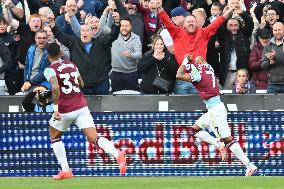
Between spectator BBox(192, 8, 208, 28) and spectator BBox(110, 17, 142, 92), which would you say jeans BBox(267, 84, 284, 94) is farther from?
spectator BBox(110, 17, 142, 92)

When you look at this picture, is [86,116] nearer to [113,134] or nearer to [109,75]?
[113,134]

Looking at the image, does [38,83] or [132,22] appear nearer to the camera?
[38,83]

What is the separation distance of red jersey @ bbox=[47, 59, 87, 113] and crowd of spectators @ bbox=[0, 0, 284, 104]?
2.69m

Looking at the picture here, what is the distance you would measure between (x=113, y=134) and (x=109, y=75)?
1.90 meters

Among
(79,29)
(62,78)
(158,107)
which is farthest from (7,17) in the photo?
(62,78)

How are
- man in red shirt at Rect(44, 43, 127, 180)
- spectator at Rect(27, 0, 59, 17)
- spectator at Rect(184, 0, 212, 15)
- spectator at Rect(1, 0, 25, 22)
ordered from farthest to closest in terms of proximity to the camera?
1. spectator at Rect(27, 0, 59, 17)
2. spectator at Rect(184, 0, 212, 15)
3. spectator at Rect(1, 0, 25, 22)
4. man in red shirt at Rect(44, 43, 127, 180)

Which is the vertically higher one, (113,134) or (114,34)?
(114,34)

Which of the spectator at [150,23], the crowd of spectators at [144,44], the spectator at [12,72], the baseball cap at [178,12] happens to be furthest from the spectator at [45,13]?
the baseball cap at [178,12]

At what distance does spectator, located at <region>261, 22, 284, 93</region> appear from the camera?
60.7ft

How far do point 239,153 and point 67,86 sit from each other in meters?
3.41

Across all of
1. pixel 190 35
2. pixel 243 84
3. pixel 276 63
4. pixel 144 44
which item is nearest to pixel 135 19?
pixel 144 44

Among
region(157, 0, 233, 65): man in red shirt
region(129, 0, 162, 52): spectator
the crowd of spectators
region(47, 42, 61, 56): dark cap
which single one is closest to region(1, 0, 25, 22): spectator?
the crowd of spectators

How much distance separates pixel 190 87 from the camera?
18.8m

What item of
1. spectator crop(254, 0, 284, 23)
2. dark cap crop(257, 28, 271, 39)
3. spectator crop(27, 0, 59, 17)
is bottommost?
dark cap crop(257, 28, 271, 39)
